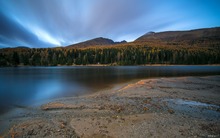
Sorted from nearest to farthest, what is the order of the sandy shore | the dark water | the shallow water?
the sandy shore < the shallow water < the dark water

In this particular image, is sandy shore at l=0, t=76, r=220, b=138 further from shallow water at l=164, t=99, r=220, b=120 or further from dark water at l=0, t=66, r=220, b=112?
dark water at l=0, t=66, r=220, b=112

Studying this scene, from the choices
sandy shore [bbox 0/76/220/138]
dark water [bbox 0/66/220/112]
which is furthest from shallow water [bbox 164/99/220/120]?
dark water [bbox 0/66/220/112]

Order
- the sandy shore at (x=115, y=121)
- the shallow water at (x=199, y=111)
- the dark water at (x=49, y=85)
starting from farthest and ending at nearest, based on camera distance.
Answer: the dark water at (x=49, y=85) < the shallow water at (x=199, y=111) < the sandy shore at (x=115, y=121)

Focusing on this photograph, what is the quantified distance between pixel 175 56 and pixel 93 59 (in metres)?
91.7

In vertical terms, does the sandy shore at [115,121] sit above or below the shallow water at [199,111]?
above

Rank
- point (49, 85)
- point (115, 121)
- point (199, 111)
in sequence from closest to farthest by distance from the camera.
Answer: point (115, 121) < point (199, 111) < point (49, 85)

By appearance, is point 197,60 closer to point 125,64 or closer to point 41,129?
point 125,64

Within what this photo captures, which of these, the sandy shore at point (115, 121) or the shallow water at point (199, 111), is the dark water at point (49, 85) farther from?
the shallow water at point (199, 111)

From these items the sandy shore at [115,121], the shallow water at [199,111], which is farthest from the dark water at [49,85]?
the shallow water at [199,111]

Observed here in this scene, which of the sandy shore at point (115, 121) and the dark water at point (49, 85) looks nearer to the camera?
the sandy shore at point (115, 121)

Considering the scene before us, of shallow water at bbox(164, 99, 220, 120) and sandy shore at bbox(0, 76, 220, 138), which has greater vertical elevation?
sandy shore at bbox(0, 76, 220, 138)

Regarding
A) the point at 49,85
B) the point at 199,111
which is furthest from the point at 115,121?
the point at 49,85

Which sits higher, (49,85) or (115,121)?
(115,121)

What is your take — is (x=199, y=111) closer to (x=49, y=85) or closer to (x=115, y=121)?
(x=115, y=121)
